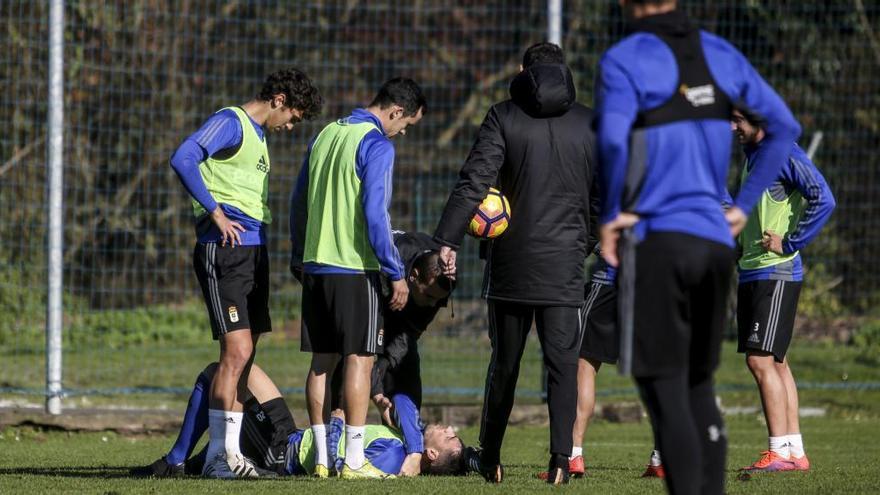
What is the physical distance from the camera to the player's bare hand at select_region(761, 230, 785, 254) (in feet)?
25.0

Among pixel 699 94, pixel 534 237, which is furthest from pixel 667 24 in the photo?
pixel 534 237

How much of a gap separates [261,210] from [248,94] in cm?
736

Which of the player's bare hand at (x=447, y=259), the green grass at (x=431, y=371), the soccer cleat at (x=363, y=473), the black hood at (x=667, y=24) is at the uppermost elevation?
the black hood at (x=667, y=24)

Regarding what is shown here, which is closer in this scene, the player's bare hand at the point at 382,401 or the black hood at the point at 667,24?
the black hood at the point at 667,24

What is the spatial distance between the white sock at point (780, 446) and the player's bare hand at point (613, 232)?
3492 mm

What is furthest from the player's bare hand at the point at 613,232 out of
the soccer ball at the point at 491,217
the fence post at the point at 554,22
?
the fence post at the point at 554,22

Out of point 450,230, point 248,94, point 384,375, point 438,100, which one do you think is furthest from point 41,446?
point 438,100

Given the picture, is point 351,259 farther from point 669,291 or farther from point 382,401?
point 669,291

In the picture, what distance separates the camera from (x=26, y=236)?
1267 cm

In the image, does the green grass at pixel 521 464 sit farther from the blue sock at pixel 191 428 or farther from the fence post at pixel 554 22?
the fence post at pixel 554 22

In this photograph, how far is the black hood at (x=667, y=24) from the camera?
4605 mm

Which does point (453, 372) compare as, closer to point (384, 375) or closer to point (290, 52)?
point (290, 52)

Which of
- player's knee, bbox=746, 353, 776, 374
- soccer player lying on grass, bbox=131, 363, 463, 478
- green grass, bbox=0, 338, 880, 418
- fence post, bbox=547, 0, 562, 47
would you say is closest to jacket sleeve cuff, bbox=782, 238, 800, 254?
player's knee, bbox=746, 353, 776, 374

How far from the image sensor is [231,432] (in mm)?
7297
